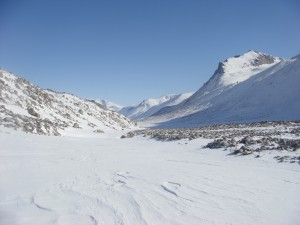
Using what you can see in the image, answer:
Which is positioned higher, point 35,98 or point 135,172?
point 35,98

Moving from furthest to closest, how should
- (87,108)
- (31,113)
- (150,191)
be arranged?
(87,108)
(31,113)
(150,191)

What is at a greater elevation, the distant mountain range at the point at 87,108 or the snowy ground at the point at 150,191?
the distant mountain range at the point at 87,108

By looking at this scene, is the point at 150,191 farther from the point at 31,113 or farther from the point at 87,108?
the point at 87,108

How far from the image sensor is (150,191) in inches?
379

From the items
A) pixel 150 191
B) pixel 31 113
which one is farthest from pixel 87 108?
pixel 150 191

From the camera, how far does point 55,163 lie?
1423 cm

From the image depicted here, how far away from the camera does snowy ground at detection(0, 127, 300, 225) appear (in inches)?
296

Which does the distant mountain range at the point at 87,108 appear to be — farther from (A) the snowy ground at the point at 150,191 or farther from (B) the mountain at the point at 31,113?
(A) the snowy ground at the point at 150,191

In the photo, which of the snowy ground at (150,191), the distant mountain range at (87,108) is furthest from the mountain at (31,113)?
the snowy ground at (150,191)

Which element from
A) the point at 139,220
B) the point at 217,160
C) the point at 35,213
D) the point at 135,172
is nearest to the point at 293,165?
the point at 217,160

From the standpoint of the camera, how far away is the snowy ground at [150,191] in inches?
296

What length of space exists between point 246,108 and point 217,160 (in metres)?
75.6

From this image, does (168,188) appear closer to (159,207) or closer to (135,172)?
(159,207)

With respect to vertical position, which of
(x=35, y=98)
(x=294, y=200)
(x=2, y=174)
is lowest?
(x=294, y=200)
